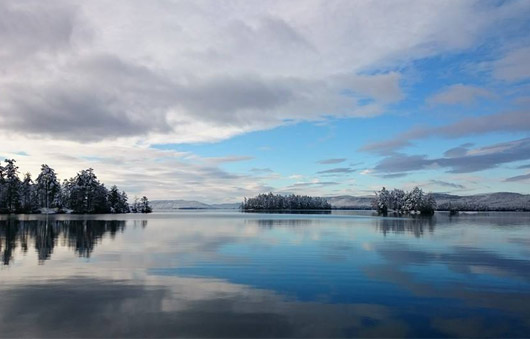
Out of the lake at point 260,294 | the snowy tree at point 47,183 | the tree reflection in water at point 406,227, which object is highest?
the snowy tree at point 47,183

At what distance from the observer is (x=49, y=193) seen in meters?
142

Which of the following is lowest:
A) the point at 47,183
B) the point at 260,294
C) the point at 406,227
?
the point at 406,227

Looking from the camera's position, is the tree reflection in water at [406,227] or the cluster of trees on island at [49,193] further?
the cluster of trees on island at [49,193]

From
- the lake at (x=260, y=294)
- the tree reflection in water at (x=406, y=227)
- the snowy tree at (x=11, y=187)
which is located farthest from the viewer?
the snowy tree at (x=11, y=187)

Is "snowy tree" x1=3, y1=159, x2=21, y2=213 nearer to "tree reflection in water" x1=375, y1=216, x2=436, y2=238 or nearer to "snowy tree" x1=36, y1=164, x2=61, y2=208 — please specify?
"snowy tree" x1=36, y1=164, x2=61, y2=208

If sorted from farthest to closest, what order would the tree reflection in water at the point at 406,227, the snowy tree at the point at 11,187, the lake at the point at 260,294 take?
the snowy tree at the point at 11,187, the tree reflection in water at the point at 406,227, the lake at the point at 260,294

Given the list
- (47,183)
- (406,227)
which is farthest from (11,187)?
(406,227)

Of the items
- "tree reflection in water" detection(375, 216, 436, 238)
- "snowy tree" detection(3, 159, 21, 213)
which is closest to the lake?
"tree reflection in water" detection(375, 216, 436, 238)

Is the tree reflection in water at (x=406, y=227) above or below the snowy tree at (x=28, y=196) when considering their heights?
below

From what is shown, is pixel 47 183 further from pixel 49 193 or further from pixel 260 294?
pixel 260 294

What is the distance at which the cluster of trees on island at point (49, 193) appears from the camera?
401 feet

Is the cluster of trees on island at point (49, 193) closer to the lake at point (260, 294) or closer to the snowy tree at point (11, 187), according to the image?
the snowy tree at point (11, 187)

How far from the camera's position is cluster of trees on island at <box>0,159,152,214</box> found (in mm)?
122188

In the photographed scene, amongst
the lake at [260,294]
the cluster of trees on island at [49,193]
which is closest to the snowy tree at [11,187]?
the cluster of trees on island at [49,193]
